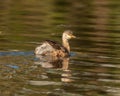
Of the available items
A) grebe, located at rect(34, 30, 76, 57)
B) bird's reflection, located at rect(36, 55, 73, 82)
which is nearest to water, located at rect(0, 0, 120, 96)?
bird's reflection, located at rect(36, 55, 73, 82)

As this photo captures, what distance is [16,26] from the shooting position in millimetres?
21094

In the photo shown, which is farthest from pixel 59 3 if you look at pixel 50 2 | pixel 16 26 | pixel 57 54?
pixel 57 54

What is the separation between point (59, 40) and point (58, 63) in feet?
12.7

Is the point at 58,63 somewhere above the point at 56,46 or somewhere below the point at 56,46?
below

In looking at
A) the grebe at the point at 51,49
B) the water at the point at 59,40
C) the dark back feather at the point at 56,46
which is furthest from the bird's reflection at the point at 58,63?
the dark back feather at the point at 56,46

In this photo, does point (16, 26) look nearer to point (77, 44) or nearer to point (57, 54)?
point (77, 44)

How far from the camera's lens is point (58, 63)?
15391 millimetres

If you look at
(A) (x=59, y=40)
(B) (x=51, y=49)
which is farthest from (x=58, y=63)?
(A) (x=59, y=40)

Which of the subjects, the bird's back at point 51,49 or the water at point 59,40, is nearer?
the water at point 59,40

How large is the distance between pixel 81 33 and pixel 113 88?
792 centimetres

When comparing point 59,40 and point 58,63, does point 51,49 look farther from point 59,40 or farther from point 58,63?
point 59,40

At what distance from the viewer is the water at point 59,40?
1234 cm

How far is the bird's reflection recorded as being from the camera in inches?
524

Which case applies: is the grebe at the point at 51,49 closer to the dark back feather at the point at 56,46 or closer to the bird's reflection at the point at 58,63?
the dark back feather at the point at 56,46
